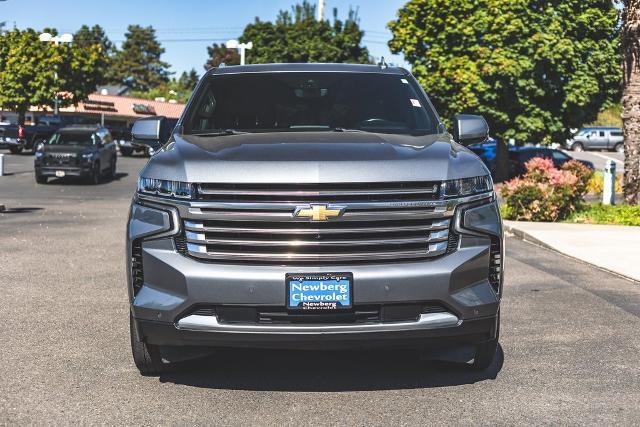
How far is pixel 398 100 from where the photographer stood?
6.69 meters

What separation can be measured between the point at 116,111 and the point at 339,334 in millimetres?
85026

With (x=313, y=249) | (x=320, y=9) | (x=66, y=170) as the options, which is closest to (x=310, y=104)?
(x=313, y=249)

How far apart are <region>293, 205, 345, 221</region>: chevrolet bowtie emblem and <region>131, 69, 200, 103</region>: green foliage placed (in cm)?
12098

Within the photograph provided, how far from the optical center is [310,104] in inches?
258

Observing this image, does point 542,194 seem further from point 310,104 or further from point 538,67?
point 538,67

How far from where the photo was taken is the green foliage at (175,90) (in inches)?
5113

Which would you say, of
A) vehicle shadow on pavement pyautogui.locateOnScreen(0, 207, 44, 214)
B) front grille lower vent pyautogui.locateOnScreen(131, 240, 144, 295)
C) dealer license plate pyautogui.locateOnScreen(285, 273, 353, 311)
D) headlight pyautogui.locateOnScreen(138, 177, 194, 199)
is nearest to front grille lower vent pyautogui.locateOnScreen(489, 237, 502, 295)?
dealer license plate pyautogui.locateOnScreen(285, 273, 353, 311)

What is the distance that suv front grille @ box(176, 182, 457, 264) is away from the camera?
16.2 ft

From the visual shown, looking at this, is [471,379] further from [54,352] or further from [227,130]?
[54,352]

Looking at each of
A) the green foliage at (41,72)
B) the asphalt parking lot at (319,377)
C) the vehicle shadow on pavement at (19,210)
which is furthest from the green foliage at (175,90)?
the asphalt parking lot at (319,377)

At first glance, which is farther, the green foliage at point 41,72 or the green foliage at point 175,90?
the green foliage at point 175,90

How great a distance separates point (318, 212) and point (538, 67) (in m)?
28.4

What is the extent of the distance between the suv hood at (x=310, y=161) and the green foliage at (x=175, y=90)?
12041cm

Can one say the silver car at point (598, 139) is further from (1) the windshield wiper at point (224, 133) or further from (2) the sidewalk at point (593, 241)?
(1) the windshield wiper at point (224, 133)
